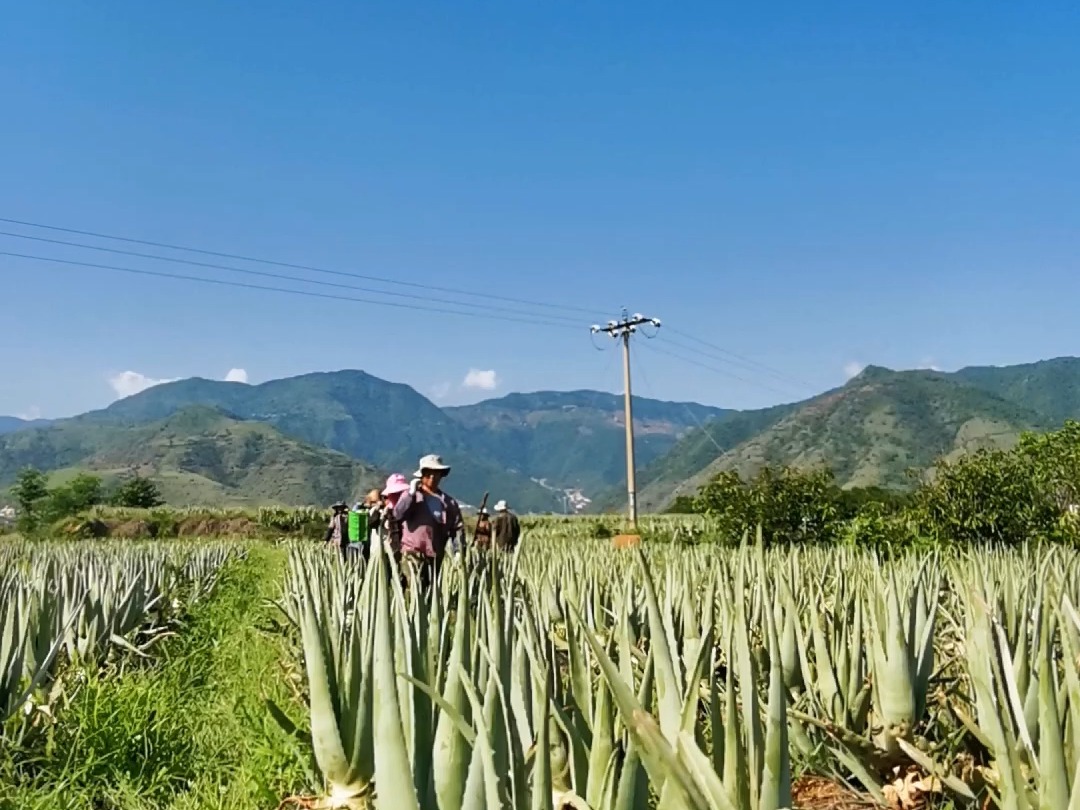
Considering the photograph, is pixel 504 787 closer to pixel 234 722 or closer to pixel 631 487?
pixel 234 722

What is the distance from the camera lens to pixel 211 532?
1281 inches

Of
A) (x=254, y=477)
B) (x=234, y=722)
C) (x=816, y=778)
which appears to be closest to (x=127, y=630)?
(x=234, y=722)

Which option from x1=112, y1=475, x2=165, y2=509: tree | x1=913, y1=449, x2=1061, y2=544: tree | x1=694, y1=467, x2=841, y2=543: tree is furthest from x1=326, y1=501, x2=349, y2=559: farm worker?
x1=112, y1=475, x2=165, y2=509: tree

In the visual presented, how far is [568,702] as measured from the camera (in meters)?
2.07

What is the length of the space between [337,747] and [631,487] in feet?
76.8

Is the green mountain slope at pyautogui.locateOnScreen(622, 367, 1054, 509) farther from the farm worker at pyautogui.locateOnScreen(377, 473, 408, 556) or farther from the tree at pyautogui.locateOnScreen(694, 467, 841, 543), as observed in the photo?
the farm worker at pyautogui.locateOnScreen(377, 473, 408, 556)

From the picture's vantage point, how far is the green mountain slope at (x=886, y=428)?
106188 mm

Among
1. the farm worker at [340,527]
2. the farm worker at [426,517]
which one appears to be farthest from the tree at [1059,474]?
the farm worker at [340,527]

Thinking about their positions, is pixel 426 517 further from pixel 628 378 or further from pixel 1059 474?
pixel 628 378

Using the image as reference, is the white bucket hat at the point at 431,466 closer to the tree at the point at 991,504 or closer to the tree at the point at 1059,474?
the tree at the point at 991,504

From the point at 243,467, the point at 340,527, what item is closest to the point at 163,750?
the point at 340,527

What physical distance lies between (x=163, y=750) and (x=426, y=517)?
2382 millimetres

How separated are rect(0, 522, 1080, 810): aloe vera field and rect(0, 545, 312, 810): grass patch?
14 millimetres

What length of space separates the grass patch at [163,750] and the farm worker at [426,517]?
108cm
